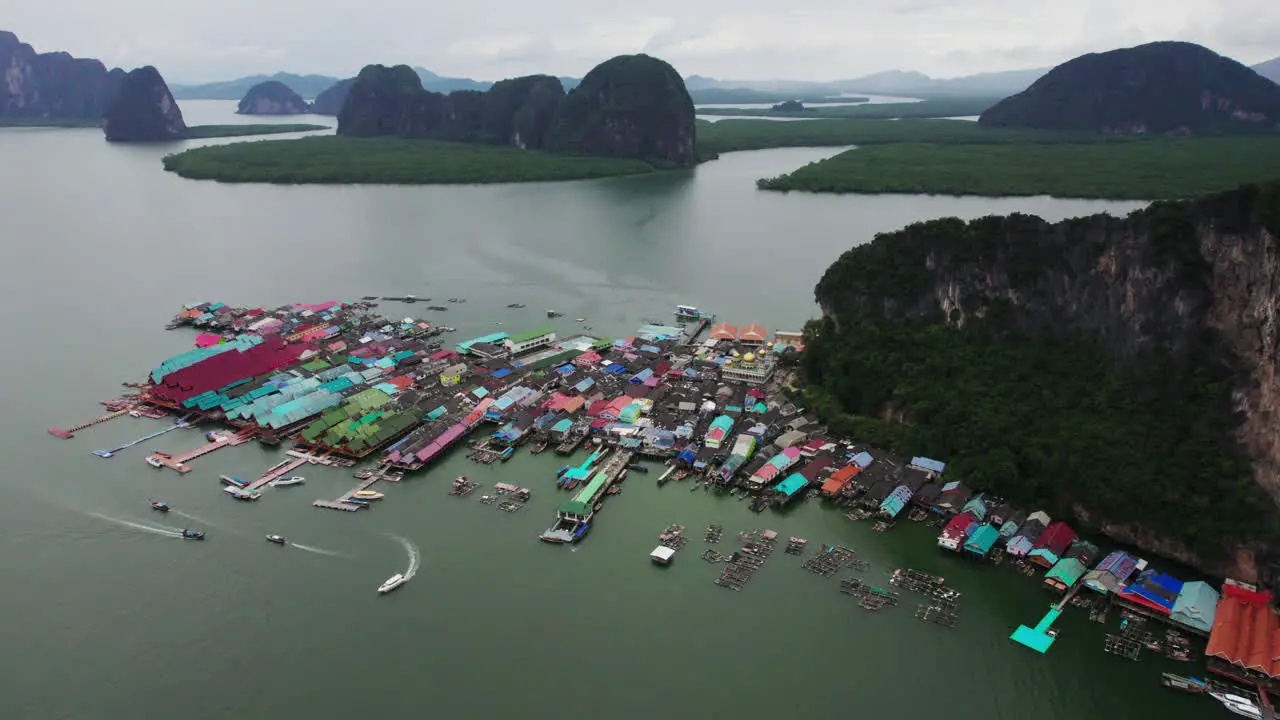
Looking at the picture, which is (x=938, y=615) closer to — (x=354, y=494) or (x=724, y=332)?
(x=354, y=494)

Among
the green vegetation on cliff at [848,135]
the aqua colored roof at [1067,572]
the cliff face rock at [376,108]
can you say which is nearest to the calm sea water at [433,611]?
the aqua colored roof at [1067,572]

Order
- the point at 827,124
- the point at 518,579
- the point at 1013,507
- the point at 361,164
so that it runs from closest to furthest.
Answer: the point at 518,579
the point at 1013,507
the point at 361,164
the point at 827,124

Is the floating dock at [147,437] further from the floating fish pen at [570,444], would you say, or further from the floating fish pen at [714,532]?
the floating fish pen at [714,532]

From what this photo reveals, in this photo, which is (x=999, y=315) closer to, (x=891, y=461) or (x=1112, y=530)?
(x=891, y=461)

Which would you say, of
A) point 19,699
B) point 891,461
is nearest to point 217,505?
point 19,699

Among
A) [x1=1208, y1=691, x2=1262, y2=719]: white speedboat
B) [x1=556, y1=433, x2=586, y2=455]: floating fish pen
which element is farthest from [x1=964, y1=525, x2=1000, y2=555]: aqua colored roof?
[x1=556, y1=433, x2=586, y2=455]: floating fish pen

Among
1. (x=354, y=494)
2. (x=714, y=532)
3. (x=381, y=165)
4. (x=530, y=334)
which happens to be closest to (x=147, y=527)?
(x=354, y=494)
